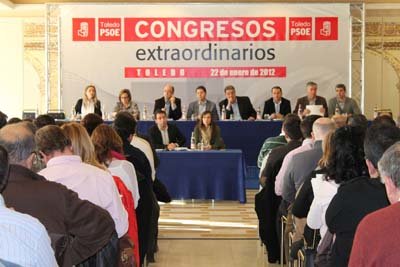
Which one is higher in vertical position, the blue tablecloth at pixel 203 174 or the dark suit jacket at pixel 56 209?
the dark suit jacket at pixel 56 209

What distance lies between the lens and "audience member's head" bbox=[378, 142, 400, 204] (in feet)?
6.85

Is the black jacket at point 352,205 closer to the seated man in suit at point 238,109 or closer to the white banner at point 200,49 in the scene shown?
the seated man in suit at point 238,109

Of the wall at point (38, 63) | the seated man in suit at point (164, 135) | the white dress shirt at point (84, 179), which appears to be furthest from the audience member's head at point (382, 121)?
the wall at point (38, 63)

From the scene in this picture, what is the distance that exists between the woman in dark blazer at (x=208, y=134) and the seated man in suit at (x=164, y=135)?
24cm

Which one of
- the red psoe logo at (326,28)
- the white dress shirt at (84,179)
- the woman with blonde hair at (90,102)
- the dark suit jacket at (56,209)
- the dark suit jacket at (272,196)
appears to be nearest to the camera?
the dark suit jacket at (56,209)

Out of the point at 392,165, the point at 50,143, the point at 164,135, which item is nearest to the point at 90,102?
the point at 164,135

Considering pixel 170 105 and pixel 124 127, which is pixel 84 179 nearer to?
pixel 124 127

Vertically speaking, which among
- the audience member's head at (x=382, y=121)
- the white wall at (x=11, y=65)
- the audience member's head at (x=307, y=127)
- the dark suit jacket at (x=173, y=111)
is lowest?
the audience member's head at (x=307, y=127)

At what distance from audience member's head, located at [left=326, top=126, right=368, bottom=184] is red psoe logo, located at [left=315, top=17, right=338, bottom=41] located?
988cm

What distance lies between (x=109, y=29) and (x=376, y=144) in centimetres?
1060

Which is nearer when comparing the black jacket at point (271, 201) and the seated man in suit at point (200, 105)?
the black jacket at point (271, 201)

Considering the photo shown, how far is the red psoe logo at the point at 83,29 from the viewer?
13.2m

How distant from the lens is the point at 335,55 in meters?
13.2

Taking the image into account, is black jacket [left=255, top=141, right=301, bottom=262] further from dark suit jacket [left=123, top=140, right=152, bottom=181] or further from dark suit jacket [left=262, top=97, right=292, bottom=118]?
dark suit jacket [left=262, top=97, right=292, bottom=118]
